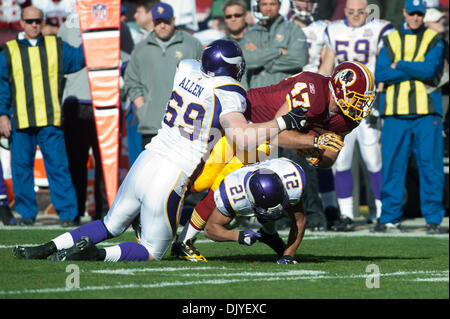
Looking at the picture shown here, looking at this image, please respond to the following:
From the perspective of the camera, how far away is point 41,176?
10.7 metres

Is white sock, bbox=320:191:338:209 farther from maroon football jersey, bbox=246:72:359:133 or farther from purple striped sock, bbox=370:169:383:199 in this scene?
maroon football jersey, bbox=246:72:359:133

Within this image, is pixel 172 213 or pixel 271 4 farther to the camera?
pixel 271 4

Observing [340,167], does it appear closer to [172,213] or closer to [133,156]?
[133,156]

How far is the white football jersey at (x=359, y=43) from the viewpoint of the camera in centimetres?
979

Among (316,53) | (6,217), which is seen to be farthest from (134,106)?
(316,53)

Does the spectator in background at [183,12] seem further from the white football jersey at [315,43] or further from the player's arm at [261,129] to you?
the player's arm at [261,129]

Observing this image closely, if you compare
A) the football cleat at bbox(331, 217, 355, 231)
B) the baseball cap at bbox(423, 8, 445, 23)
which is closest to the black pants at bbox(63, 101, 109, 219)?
the football cleat at bbox(331, 217, 355, 231)

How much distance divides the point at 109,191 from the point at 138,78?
Answer: 1227 mm

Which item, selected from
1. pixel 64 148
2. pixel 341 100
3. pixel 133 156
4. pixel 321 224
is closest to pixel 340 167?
pixel 321 224

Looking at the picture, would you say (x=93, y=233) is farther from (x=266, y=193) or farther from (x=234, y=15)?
(x=234, y=15)

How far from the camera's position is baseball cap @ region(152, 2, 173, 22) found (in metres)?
9.27

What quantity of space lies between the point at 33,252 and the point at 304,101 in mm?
2022

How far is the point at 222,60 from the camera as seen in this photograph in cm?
599
